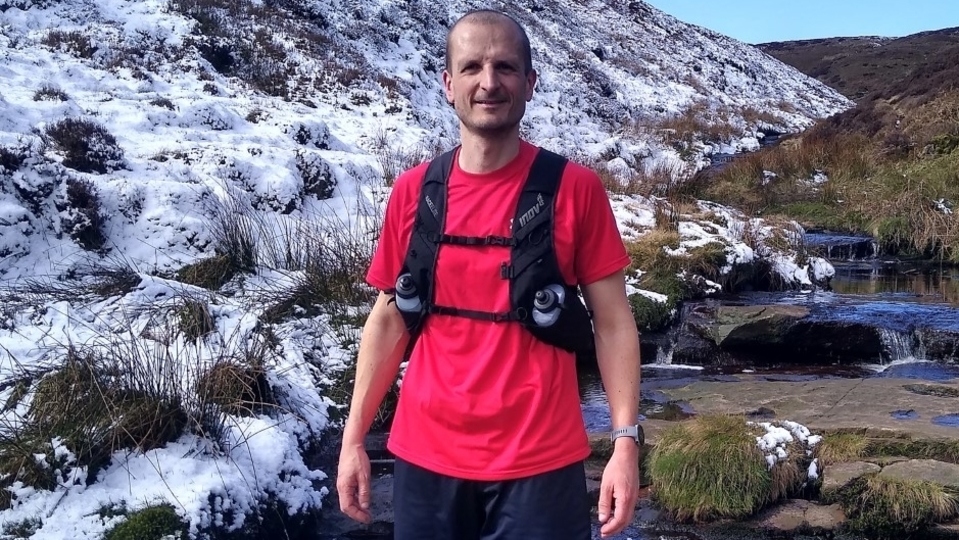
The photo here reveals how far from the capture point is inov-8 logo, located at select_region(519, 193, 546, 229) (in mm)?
1851

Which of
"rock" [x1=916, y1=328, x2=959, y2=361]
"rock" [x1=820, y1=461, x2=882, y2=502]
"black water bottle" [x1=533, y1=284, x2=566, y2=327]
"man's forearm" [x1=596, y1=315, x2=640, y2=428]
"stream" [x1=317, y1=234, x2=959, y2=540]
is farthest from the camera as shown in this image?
"rock" [x1=916, y1=328, x2=959, y2=361]

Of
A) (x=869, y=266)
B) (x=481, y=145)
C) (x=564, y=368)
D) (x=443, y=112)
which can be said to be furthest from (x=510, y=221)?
(x=443, y=112)

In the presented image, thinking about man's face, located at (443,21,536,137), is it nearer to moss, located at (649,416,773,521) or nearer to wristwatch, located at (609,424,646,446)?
wristwatch, located at (609,424,646,446)

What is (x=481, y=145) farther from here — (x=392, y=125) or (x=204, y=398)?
(x=392, y=125)

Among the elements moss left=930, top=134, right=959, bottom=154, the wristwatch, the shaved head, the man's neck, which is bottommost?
the wristwatch

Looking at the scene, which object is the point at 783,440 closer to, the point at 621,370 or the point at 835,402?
the point at 835,402

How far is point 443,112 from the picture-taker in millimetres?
17266

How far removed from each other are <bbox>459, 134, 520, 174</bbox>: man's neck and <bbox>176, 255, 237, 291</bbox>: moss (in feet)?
15.9

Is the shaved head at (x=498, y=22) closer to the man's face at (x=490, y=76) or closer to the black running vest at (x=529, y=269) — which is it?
the man's face at (x=490, y=76)

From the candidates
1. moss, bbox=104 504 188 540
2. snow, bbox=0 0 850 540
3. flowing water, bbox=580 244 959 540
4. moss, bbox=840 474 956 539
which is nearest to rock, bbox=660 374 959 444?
flowing water, bbox=580 244 959 540

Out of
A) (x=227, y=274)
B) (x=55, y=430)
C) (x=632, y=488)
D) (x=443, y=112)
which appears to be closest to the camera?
(x=632, y=488)

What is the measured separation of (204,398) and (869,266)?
9037mm

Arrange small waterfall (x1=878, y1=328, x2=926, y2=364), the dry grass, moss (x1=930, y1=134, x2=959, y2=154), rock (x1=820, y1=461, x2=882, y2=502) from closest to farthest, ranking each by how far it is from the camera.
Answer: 1. rock (x1=820, y1=461, x2=882, y2=502)
2. small waterfall (x1=878, y1=328, x2=926, y2=364)
3. the dry grass
4. moss (x1=930, y1=134, x2=959, y2=154)

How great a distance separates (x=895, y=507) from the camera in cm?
405
